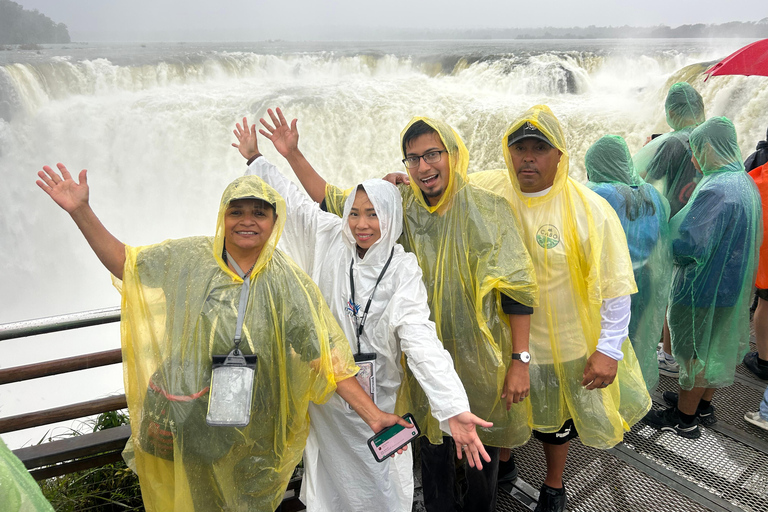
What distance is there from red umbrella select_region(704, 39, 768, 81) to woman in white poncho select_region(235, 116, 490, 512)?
81.8 inches

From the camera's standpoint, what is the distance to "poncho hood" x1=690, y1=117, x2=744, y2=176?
239 cm

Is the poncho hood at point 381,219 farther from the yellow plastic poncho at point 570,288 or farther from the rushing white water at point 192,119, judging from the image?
the rushing white water at point 192,119

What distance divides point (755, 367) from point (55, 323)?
3421 mm

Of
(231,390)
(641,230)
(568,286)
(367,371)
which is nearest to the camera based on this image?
(231,390)

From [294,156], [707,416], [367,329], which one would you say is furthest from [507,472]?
[294,156]

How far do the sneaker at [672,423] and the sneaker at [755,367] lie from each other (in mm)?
764

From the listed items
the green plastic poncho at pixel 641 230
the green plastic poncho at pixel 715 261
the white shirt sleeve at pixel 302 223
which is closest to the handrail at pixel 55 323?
the white shirt sleeve at pixel 302 223

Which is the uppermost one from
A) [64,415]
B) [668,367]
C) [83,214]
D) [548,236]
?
[83,214]

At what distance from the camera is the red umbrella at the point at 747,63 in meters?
2.70

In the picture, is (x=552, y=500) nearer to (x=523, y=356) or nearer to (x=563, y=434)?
(x=563, y=434)

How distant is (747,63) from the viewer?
108 inches

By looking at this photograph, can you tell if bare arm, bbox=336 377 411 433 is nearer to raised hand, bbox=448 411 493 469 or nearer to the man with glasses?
raised hand, bbox=448 411 493 469

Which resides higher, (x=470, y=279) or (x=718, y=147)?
(x=718, y=147)

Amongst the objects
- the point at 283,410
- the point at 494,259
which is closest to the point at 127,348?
the point at 283,410
